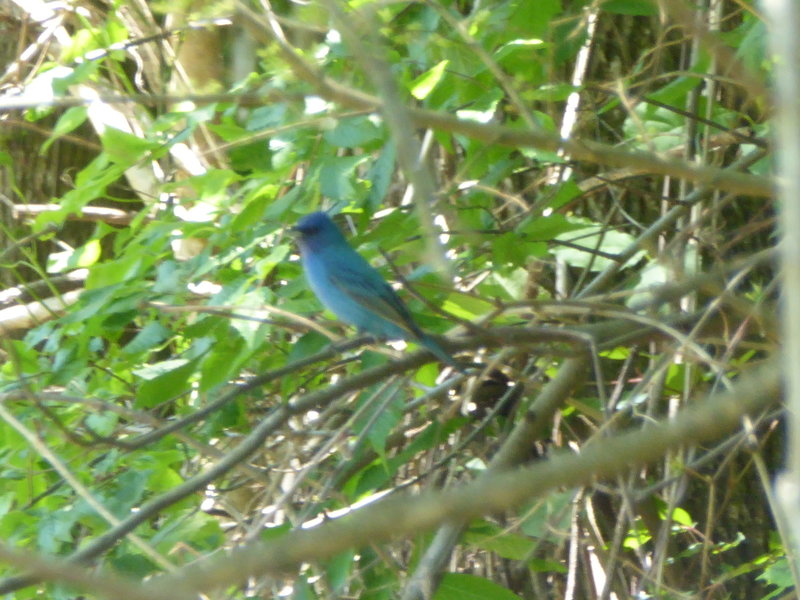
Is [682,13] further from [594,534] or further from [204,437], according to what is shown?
[594,534]

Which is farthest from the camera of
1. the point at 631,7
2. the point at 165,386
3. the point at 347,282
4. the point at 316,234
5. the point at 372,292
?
the point at 316,234

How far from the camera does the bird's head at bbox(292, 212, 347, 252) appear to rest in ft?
15.0

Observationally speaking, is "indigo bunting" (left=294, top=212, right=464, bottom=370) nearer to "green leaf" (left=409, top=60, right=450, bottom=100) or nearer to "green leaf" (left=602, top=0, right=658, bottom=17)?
"green leaf" (left=409, top=60, right=450, bottom=100)

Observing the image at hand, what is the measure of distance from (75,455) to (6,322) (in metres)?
2.18

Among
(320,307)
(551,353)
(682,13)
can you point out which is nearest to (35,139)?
(320,307)

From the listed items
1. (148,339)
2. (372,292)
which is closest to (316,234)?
(372,292)

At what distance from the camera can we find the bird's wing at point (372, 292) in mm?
3898

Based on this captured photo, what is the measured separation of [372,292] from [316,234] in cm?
51

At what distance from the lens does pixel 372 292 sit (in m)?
4.37

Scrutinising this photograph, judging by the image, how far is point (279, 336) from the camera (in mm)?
3771

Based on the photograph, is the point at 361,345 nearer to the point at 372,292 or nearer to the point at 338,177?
the point at 338,177

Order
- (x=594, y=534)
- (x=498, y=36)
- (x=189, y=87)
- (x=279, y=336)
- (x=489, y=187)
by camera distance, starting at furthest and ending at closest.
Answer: (x=189, y=87) → (x=594, y=534) → (x=279, y=336) → (x=489, y=187) → (x=498, y=36)

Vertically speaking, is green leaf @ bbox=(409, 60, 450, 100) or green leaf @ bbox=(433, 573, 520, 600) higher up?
green leaf @ bbox=(409, 60, 450, 100)

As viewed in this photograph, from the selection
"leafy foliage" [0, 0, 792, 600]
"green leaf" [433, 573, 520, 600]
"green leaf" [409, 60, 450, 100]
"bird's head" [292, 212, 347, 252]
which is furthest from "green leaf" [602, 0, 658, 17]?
"green leaf" [433, 573, 520, 600]
